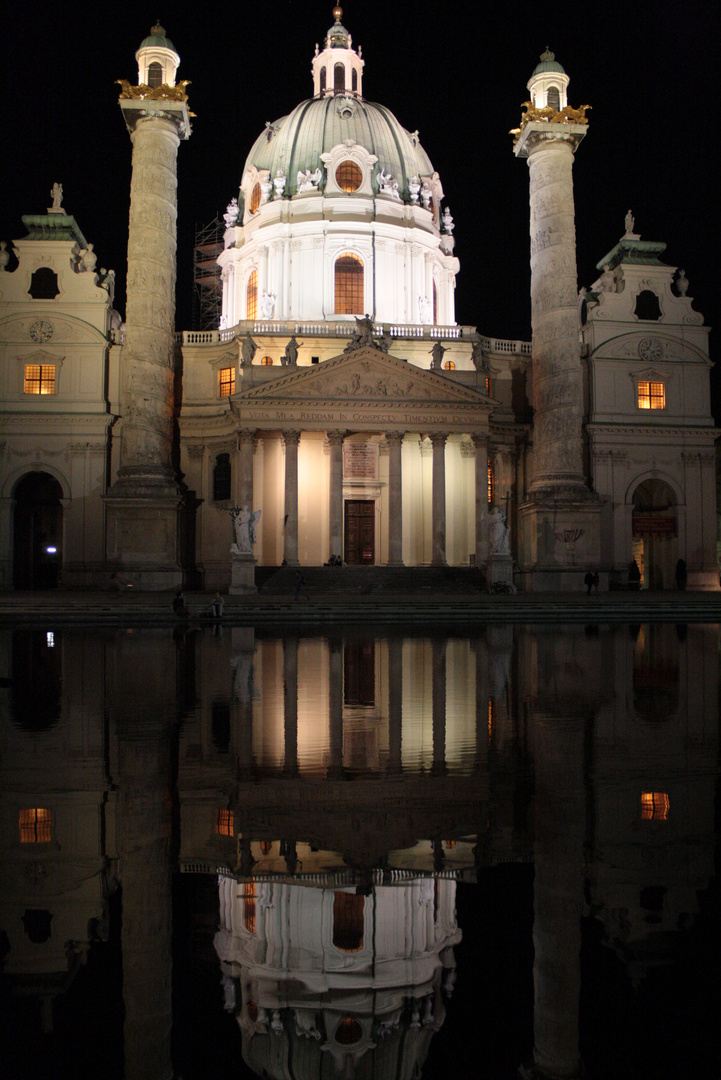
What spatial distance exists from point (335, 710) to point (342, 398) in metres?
35.9

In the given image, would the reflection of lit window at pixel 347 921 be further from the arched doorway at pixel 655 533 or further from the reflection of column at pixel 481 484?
the arched doorway at pixel 655 533

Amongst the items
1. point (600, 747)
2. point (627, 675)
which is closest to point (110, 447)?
point (627, 675)

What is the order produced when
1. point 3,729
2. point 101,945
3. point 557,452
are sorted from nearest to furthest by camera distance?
1. point 101,945
2. point 3,729
3. point 557,452

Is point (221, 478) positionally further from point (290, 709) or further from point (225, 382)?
point (290, 709)

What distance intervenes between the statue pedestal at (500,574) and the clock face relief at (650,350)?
17.9 metres

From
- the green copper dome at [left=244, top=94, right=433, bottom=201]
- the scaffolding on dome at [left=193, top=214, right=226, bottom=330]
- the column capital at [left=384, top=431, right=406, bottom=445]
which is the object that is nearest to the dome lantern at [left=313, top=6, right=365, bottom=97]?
the green copper dome at [left=244, top=94, right=433, bottom=201]

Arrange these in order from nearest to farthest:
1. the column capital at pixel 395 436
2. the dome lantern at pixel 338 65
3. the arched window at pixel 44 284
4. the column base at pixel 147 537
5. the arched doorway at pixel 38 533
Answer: the column base at pixel 147 537
the column capital at pixel 395 436
the arched window at pixel 44 284
the arched doorway at pixel 38 533
the dome lantern at pixel 338 65

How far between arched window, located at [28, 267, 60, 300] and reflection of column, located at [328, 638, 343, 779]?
3832 cm

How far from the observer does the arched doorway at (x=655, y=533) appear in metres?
49.5

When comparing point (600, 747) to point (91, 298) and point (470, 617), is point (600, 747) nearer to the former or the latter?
point (470, 617)

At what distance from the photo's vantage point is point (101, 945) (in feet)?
12.1

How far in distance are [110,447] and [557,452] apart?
2345 centimetres

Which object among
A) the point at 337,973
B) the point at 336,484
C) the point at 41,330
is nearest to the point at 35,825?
the point at 337,973

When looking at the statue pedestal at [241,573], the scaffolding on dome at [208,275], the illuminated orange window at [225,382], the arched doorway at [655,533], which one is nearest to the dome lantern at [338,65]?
the scaffolding on dome at [208,275]
